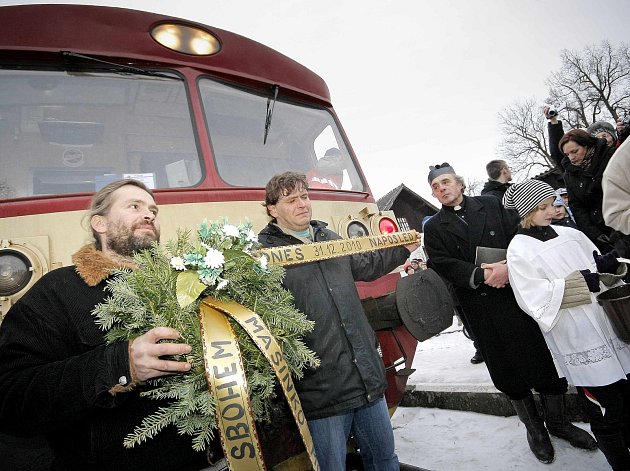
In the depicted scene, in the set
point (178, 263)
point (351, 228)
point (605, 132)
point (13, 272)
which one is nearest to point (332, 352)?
point (178, 263)

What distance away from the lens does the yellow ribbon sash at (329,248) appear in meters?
1.72

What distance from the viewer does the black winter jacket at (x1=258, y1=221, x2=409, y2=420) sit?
5.72 feet

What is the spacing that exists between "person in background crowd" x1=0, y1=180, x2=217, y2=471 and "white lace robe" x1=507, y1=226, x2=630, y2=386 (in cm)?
194

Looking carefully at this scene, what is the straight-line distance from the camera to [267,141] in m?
2.95

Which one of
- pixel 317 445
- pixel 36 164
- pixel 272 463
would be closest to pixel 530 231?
pixel 317 445

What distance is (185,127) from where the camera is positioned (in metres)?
2.50

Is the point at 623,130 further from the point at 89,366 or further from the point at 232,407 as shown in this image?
the point at 89,366

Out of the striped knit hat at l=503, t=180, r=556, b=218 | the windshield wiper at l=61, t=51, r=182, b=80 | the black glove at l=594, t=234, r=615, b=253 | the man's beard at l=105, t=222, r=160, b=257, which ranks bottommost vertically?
the black glove at l=594, t=234, r=615, b=253

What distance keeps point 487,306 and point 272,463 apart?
1.79 meters

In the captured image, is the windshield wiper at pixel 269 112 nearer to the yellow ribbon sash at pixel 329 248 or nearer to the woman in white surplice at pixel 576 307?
the yellow ribbon sash at pixel 329 248

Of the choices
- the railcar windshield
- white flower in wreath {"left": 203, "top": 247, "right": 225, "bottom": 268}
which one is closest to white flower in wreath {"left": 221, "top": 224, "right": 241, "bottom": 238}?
white flower in wreath {"left": 203, "top": 247, "right": 225, "bottom": 268}

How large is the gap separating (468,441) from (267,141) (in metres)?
2.90

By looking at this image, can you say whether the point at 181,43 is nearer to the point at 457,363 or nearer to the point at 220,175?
the point at 220,175

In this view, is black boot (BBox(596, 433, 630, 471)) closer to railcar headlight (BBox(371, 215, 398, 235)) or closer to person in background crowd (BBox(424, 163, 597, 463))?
person in background crowd (BBox(424, 163, 597, 463))
